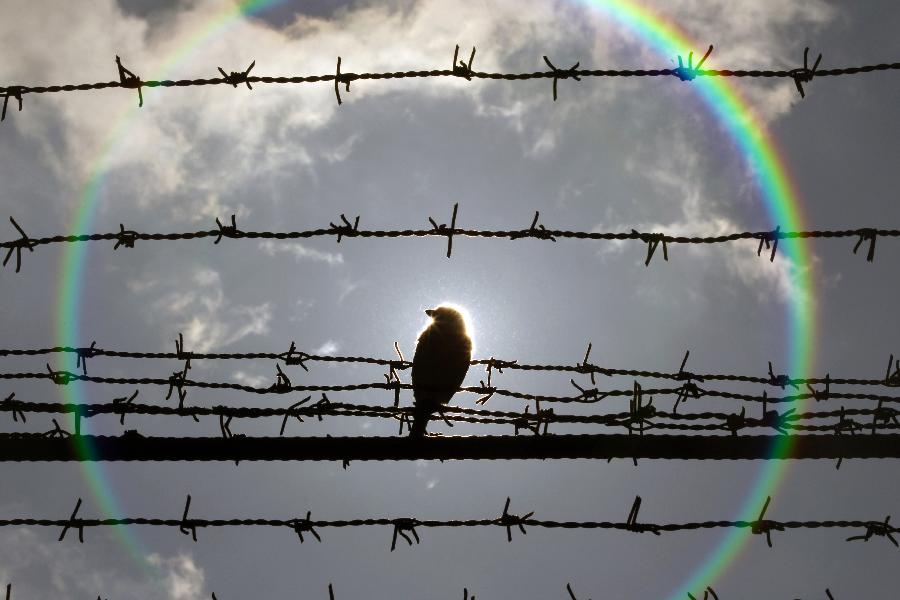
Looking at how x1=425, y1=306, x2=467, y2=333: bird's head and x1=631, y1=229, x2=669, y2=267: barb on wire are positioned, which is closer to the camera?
x1=631, y1=229, x2=669, y2=267: barb on wire

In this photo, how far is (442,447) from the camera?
155 inches

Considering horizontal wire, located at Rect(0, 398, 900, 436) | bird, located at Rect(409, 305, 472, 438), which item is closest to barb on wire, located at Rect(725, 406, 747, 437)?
horizontal wire, located at Rect(0, 398, 900, 436)

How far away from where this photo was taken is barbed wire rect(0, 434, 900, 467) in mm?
3898

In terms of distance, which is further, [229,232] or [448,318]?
[448,318]

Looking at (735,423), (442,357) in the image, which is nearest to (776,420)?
(735,423)

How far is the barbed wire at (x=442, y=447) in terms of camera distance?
390 centimetres

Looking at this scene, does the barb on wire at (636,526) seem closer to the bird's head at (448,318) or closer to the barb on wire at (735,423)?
the barb on wire at (735,423)

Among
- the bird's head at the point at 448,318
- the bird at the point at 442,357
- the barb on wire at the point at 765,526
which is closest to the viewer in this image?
the barb on wire at the point at 765,526

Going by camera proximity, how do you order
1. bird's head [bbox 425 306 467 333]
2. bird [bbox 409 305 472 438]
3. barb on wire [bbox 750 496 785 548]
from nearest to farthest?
1. barb on wire [bbox 750 496 785 548]
2. bird [bbox 409 305 472 438]
3. bird's head [bbox 425 306 467 333]

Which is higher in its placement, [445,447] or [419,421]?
[419,421]

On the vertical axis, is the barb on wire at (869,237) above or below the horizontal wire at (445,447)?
above

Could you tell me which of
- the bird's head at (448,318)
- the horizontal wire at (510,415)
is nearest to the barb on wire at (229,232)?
the horizontal wire at (510,415)

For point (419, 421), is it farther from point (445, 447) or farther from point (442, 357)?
point (442, 357)

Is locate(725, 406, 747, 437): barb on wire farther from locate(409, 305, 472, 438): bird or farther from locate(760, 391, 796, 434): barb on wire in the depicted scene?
locate(409, 305, 472, 438): bird
